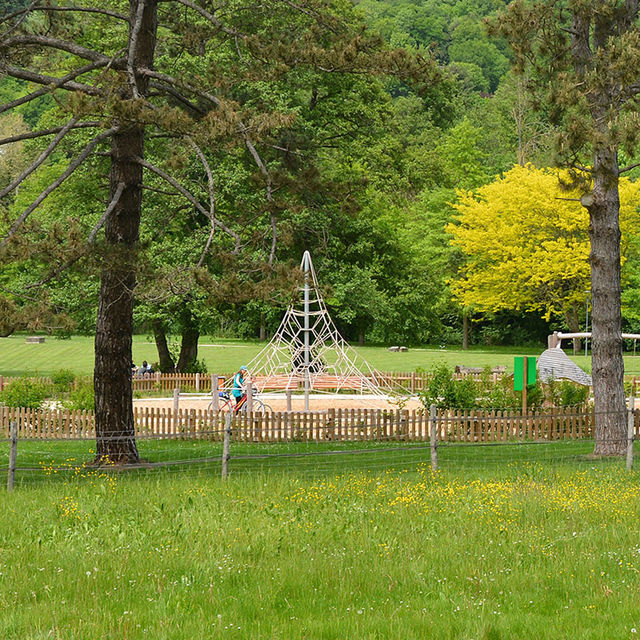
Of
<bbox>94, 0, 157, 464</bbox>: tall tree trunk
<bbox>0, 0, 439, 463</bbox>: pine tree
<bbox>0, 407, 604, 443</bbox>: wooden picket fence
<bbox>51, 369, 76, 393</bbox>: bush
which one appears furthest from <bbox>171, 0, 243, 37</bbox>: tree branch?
<bbox>51, 369, 76, 393</bbox>: bush

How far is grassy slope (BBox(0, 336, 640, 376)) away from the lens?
48.8 metres

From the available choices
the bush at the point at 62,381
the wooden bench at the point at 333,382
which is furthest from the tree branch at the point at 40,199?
the bush at the point at 62,381

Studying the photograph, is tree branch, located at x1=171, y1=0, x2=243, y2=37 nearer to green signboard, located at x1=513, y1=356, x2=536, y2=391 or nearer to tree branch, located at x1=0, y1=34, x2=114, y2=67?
tree branch, located at x1=0, y1=34, x2=114, y2=67

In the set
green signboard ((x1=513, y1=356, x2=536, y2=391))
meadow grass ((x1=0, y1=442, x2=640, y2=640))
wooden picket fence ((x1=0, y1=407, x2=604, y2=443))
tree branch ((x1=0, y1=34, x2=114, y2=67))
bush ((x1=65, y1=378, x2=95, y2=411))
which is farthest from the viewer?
bush ((x1=65, y1=378, x2=95, y2=411))

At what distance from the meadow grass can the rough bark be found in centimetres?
384

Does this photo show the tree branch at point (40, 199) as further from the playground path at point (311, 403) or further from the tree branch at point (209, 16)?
the playground path at point (311, 403)

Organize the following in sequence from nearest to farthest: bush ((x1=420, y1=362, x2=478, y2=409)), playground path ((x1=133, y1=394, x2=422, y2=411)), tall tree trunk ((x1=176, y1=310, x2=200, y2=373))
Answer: bush ((x1=420, y1=362, x2=478, y2=409))
playground path ((x1=133, y1=394, x2=422, y2=411))
tall tree trunk ((x1=176, y1=310, x2=200, y2=373))

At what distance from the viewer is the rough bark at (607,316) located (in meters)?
17.8

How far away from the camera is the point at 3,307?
43.3 feet

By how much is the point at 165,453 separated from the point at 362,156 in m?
18.1

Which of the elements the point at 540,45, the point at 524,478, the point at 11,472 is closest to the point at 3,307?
the point at 11,472

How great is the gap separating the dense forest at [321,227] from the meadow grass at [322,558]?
129 inches

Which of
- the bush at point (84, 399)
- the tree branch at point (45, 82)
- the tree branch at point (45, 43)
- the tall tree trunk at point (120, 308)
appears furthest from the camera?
the bush at point (84, 399)

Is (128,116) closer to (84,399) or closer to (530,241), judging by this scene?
(84,399)
